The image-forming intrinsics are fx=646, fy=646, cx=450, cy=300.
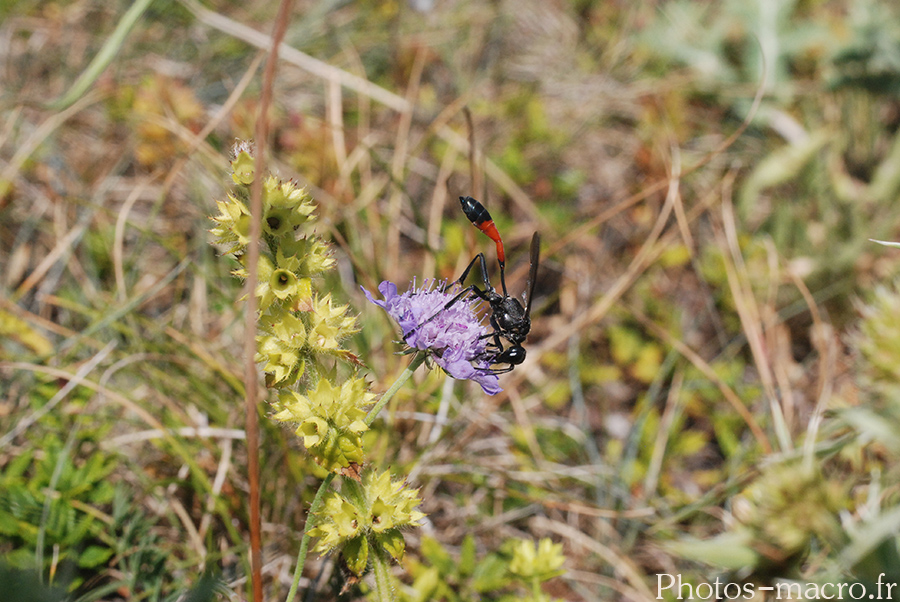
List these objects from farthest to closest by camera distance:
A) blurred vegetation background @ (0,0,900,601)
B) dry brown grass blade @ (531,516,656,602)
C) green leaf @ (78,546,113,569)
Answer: dry brown grass blade @ (531,516,656,602) → blurred vegetation background @ (0,0,900,601) → green leaf @ (78,546,113,569)

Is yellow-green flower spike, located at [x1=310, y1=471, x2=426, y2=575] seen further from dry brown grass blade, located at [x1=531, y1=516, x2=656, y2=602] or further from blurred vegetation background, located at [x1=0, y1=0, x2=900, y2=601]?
dry brown grass blade, located at [x1=531, y1=516, x2=656, y2=602]

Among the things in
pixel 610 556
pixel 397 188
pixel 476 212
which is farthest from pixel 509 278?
pixel 610 556

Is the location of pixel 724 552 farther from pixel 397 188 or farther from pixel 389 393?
pixel 397 188

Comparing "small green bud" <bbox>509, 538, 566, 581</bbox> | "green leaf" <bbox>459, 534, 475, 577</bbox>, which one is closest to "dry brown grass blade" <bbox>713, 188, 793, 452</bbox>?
"small green bud" <bbox>509, 538, 566, 581</bbox>

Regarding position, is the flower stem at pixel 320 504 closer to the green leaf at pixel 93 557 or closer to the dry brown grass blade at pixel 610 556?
the green leaf at pixel 93 557

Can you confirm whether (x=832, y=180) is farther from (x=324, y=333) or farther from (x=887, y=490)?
(x=324, y=333)

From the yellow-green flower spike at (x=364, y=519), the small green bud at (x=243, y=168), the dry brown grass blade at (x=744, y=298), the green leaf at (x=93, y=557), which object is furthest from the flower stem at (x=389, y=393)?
the dry brown grass blade at (x=744, y=298)

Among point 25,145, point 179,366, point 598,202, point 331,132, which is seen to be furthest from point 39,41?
point 598,202
